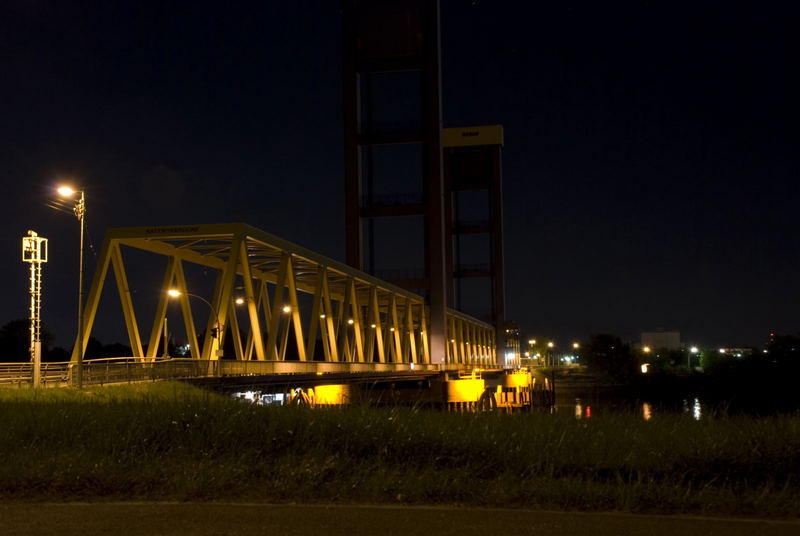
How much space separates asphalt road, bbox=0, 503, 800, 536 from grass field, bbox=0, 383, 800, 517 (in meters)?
0.55

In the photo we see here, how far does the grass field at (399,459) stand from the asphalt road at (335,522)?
0.55 m

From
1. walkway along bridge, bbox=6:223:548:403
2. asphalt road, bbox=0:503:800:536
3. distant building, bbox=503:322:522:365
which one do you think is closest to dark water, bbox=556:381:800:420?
asphalt road, bbox=0:503:800:536

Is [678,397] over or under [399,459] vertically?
under

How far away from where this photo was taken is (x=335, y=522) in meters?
8.51

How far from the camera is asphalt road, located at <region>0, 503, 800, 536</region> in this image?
8.21 m

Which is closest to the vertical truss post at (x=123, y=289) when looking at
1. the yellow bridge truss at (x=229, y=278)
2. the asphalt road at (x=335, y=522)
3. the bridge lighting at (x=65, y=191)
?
the yellow bridge truss at (x=229, y=278)

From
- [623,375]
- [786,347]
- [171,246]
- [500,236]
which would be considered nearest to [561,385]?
[623,375]

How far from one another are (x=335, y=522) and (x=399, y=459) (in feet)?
8.27

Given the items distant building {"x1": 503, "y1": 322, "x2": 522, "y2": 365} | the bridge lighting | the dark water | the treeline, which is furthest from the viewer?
distant building {"x1": 503, "y1": 322, "x2": 522, "y2": 365}

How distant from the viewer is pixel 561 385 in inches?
4230

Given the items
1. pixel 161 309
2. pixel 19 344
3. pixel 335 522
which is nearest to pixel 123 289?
pixel 161 309

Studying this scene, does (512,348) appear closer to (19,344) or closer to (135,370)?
(19,344)

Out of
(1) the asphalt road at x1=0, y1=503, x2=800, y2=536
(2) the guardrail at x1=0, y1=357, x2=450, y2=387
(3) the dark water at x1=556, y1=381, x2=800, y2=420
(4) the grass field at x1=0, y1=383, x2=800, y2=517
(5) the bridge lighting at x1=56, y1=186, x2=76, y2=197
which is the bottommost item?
(3) the dark water at x1=556, y1=381, x2=800, y2=420

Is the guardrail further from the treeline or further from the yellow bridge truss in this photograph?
the treeline
